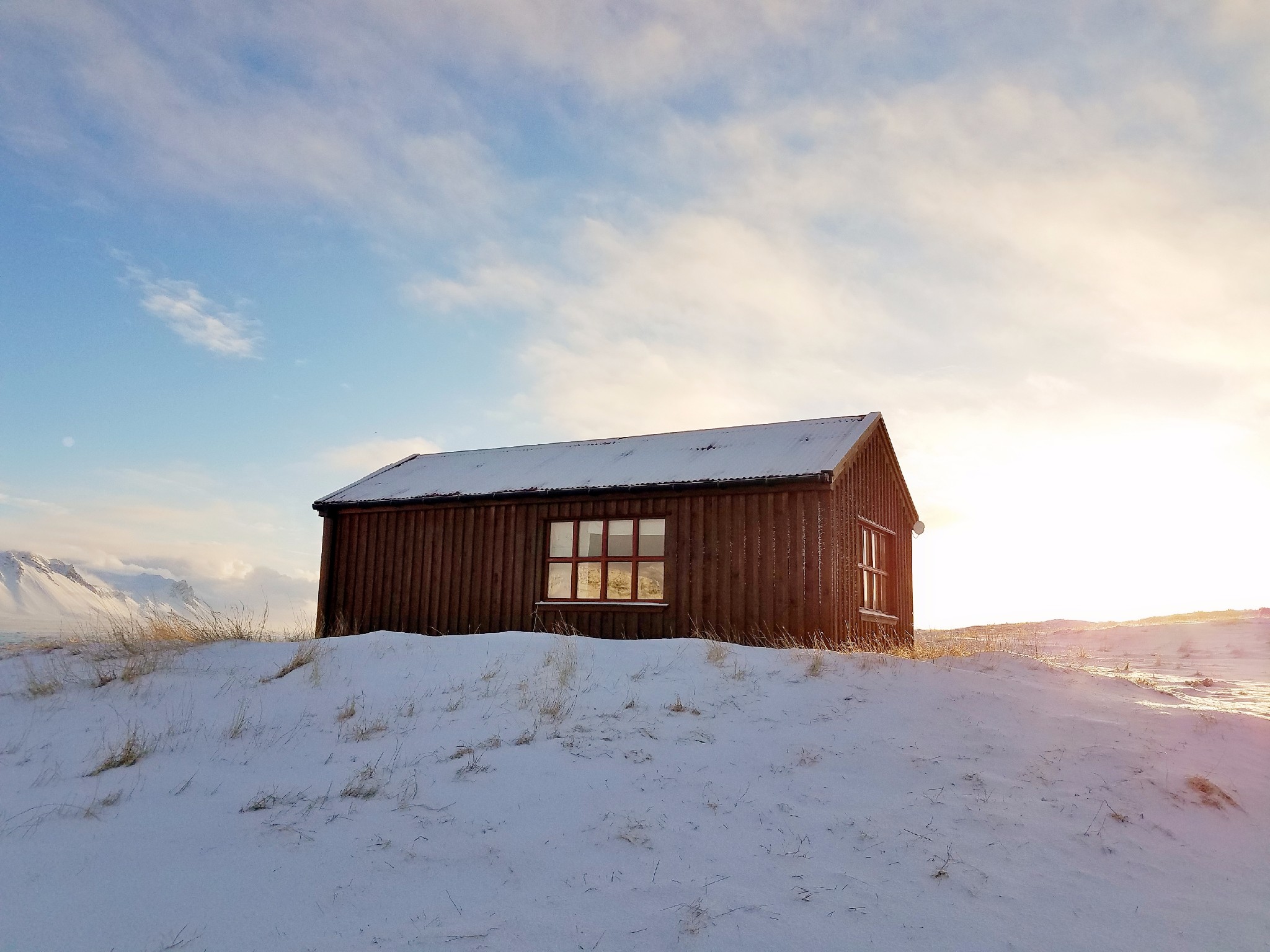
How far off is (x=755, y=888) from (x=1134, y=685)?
703 centimetres

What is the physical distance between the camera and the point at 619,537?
15.2m

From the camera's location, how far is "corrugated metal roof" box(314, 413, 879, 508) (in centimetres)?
1448

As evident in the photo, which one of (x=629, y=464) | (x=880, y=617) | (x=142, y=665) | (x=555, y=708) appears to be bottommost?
(x=555, y=708)

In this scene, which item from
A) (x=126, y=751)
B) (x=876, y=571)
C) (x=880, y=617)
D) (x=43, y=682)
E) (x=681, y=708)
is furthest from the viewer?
(x=876, y=571)

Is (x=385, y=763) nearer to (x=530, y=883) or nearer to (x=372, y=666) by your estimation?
(x=530, y=883)

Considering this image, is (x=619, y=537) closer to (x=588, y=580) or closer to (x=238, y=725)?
(x=588, y=580)

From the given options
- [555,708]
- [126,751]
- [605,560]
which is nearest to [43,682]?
[126,751]

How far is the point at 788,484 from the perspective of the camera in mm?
13625

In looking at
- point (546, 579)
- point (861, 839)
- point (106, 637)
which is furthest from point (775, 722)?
point (106, 637)

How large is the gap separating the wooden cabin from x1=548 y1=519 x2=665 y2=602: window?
0.03 metres

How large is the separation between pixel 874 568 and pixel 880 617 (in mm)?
901

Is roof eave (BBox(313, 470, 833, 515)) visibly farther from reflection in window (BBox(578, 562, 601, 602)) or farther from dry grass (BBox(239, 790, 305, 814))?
dry grass (BBox(239, 790, 305, 814))

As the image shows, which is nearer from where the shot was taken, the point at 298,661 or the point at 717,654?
the point at 717,654

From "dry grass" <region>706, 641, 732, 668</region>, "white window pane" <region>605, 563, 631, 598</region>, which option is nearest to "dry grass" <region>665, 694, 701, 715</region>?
"dry grass" <region>706, 641, 732, 668</region>
